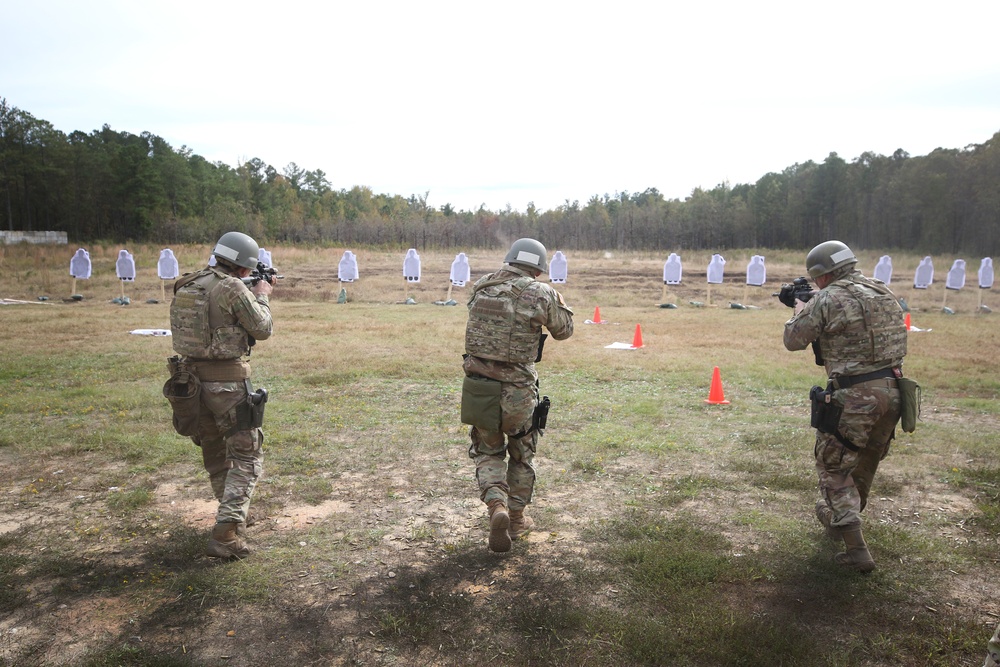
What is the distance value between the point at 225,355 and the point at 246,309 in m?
0.32

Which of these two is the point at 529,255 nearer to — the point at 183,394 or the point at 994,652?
the point at 183,394

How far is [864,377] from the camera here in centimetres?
429

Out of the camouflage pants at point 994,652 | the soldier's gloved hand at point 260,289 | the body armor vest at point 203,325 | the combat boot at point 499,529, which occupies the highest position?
the soldier's gloved hand at point 260,289

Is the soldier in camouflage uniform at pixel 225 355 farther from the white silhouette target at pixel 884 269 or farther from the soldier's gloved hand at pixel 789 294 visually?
the white silhouette target at pixel 884 269

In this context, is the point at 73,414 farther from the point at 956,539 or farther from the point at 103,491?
the point at 956,539

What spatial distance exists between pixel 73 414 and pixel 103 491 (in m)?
2.99

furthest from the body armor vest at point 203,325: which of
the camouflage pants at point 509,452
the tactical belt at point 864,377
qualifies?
the tactical belt at point 864,377

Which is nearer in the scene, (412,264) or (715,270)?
(412,264)

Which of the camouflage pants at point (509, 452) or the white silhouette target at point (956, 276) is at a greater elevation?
the white silhouette target at point (956, 276)

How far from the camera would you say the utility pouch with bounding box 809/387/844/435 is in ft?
14.0

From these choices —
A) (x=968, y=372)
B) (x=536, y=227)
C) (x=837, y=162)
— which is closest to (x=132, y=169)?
(x=536, y=227)

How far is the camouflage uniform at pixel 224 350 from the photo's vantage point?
4406mm

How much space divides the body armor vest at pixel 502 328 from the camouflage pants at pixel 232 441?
1525mm

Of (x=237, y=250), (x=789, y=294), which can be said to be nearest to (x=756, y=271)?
(x=789, y=294)
